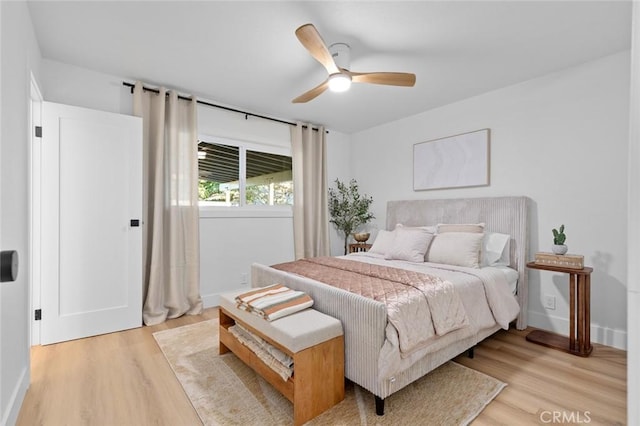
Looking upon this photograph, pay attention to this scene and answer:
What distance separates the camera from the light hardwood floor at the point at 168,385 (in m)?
1.73

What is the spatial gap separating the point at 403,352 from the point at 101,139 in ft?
10.2

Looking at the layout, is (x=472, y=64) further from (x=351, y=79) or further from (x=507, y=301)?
(x=507, y=301)

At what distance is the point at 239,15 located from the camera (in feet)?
7.04

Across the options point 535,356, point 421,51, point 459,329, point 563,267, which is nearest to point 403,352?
point 459,329

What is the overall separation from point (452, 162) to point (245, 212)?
8.66 ft

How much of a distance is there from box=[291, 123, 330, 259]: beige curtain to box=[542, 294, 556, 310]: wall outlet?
8.68 feet

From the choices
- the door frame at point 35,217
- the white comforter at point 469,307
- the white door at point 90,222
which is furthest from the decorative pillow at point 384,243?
the door frame at point 35,217

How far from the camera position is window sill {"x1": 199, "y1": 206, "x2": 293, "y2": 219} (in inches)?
146

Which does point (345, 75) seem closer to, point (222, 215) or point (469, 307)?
point (469, 307)

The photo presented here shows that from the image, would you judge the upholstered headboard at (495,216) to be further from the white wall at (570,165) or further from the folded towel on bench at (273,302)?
the folded towel on bench at (273,302)

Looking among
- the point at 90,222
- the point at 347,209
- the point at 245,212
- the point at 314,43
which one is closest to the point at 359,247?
the point at 347,209

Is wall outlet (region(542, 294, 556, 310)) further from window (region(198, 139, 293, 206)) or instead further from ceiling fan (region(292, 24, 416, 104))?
window (region(198, 139, 293, 206))

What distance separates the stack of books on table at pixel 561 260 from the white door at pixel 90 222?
3.72 metres

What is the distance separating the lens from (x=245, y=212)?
4.03m
